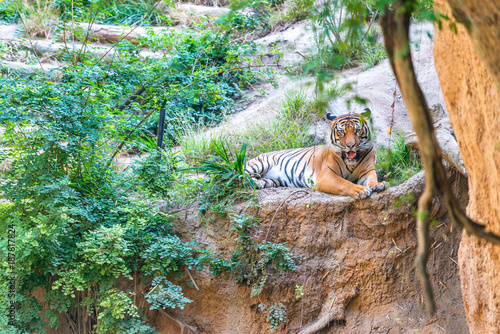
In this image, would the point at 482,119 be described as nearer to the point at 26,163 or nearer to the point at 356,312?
the point at 356,312

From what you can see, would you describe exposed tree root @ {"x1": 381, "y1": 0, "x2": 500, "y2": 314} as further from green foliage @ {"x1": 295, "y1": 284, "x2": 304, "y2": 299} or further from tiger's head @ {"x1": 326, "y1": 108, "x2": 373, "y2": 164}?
tiger's head @ {"x1": 326, "y1": 108, "x2": 373, "y2": 164}

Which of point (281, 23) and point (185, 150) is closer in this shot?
point (185, 150)

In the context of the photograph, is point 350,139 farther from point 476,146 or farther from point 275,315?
point 476,146

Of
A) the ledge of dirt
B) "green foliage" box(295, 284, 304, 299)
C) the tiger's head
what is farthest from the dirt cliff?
the tiger's head

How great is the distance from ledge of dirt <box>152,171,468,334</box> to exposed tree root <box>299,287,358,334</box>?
11mm

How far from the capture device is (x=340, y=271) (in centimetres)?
477

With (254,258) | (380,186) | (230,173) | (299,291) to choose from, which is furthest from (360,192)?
(230,173)

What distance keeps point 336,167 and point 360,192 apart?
772mm

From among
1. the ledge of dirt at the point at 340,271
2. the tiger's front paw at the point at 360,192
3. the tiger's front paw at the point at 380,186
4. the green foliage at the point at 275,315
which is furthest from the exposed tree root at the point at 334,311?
the tiger's front paw at the point at 380,186

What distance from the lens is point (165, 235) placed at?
516cm

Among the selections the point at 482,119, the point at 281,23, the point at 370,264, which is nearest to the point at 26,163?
the point at 370,264

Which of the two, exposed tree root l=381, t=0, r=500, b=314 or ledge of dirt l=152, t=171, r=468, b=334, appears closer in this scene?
exposed tree root l=381, t=0, r=500, b=314

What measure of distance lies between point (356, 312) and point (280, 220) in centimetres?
133

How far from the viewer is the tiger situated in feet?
16.3
